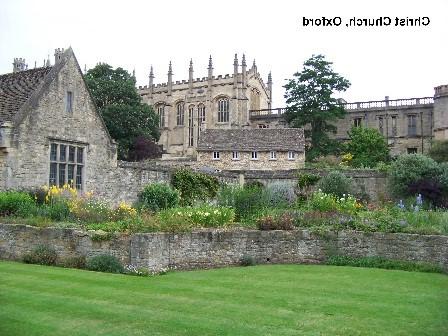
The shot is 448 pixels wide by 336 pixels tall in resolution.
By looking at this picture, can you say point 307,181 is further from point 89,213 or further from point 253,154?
point 89,213

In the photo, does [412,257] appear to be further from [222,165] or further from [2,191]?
[222,165]

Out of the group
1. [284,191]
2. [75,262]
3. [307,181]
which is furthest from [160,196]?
[307,181]

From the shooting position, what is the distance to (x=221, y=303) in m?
9.95

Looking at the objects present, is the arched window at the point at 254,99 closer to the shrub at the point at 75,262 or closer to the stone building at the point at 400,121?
the stone building at the point at 400,121

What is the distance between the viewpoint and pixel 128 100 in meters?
55.3

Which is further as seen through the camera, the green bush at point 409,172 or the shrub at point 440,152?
the shrub at point 440,152

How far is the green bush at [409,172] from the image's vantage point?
115 feet

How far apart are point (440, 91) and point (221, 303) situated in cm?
5289

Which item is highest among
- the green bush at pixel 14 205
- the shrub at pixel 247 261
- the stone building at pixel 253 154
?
the stone building at pixel 253 154

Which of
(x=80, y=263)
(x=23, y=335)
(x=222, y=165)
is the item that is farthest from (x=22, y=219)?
(x=222, y=165)

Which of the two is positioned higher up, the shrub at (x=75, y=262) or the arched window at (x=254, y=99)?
the arched window at (x=254, y=99)

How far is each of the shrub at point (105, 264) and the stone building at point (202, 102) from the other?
56.5 meters

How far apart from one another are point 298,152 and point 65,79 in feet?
81.3

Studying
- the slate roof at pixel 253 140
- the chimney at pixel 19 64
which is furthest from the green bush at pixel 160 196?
the chimney at pixel 19 64
